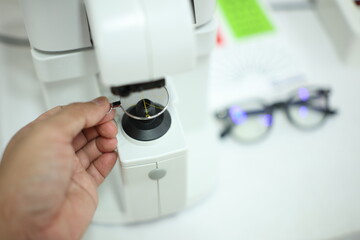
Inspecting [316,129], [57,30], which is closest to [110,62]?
[57,30]

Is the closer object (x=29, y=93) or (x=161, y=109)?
(x=161, y=109)

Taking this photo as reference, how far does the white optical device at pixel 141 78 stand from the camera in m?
0.28

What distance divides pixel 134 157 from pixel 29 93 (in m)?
0.25

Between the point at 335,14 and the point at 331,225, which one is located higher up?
the point at 335,14

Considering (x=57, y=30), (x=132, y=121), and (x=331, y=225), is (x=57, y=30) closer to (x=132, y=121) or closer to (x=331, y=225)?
(x=132, y=121)

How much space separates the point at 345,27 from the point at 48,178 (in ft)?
1.53

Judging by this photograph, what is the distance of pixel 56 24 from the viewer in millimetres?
331

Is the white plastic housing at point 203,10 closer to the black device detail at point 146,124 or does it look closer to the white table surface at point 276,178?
the black device detail at point 146,124

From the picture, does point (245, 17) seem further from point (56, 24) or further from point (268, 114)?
point (56, 24)

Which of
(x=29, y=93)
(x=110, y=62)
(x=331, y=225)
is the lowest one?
(x=331, y=225)

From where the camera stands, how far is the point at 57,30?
0.33 m

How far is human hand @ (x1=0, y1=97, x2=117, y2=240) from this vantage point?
33 centimetres

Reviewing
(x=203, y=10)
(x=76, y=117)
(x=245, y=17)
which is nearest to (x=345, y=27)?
(x=245, y=17)

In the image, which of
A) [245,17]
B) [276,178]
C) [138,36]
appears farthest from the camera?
[245,17]
